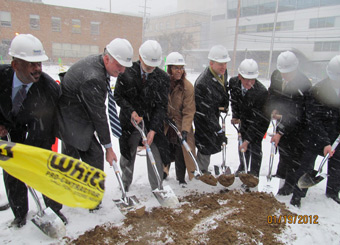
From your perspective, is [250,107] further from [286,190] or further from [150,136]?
[150,136]

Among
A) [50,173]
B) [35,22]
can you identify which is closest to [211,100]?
[50,173]

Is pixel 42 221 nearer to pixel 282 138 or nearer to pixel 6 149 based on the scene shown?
pixel 6 149

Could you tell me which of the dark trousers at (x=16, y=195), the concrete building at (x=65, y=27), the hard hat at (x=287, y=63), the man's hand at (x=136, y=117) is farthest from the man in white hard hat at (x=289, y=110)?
the concrete building at (x=65, y=27)

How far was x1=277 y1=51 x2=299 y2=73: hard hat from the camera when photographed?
368cm

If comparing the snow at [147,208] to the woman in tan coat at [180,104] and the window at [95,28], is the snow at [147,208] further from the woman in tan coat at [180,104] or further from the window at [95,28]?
the window at [95,28]

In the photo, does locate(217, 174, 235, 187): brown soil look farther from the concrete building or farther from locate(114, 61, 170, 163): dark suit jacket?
the concrete building

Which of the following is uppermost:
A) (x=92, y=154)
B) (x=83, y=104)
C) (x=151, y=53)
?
(x=151, y=53)

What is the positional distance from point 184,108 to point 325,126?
2.02m

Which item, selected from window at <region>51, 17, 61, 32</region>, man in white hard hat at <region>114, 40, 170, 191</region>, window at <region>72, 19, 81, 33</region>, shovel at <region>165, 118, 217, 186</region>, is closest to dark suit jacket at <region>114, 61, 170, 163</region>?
man in white hard hat at <region>114, 40, 170, 191</region>

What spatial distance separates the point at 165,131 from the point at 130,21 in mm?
35630

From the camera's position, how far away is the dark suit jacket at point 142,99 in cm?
348

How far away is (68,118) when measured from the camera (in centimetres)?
293

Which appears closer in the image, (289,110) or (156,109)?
(156,109)

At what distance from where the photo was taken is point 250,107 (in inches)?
158
